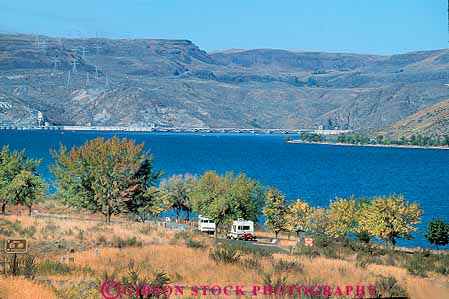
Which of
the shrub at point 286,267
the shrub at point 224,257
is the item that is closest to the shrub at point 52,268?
the shrub at point 224,257

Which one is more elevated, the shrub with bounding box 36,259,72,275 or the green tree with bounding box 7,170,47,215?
the green tree with bounding box 7,170,47,215

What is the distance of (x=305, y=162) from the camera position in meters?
168

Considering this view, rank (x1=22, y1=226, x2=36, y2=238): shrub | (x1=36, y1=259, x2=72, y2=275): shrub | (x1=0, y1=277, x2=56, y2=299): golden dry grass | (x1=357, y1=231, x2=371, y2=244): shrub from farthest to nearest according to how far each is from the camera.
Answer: (x1=357, y1=231, x2=371, y2=244): shrub → (x1=22, y1=226, x2=36, y2=238): shrub → (x1=36, y1=259, x2=72, y2=275): shrub → (x1=0, y1=277, x2=56, y2=299): golden dry grass

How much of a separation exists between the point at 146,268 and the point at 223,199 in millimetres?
29349

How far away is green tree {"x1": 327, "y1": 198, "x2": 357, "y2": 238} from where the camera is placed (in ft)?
173

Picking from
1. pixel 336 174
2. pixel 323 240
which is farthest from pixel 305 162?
pixel 323 240

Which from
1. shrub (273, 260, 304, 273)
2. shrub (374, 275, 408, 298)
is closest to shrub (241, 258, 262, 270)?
shrub (273, 260, 304, 273)

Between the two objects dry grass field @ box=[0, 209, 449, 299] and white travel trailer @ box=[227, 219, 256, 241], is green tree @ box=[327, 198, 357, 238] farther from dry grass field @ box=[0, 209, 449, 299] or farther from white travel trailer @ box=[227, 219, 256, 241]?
dry grass field @ box=[0, 209, 449, 299]

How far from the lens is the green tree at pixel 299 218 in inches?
2125

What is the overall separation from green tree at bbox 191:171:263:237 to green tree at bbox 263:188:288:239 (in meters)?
1.11

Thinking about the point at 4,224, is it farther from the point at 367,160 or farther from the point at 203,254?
the point at 367,160

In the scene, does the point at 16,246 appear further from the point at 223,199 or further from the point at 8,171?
the point at 8,171

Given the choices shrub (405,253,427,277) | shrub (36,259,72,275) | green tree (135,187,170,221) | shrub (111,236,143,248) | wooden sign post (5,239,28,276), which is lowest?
shrub (405,253,427,277)

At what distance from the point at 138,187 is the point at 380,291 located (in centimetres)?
3632
